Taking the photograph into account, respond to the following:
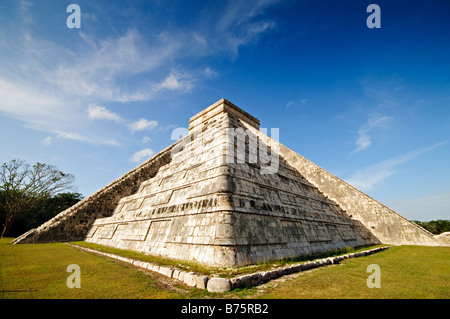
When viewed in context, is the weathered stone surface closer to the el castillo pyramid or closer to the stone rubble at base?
the stone rubble at base

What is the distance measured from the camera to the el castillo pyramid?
6.08m

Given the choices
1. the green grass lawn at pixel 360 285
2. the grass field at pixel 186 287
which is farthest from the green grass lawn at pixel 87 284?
the green grass lawn at pixel 360 285

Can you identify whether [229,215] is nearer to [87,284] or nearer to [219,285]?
[219,285]

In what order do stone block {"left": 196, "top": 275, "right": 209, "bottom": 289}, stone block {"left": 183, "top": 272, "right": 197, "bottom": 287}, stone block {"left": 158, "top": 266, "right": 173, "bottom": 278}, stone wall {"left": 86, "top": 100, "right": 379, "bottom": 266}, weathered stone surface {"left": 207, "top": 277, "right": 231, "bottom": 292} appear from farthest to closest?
stone wall {"left": 86, "top": 100, "right": 379, "bottom": 266}
stone block {"left": 158, "top": 266, "right": 173, "bottom": 278}
stone block {"left": 183, "top": 272, "right": 197, "bottom": 287}
stone block {"left": 196, "top": 275, "right": 209, "bottom": 289}
weathered stone surface {"left": 207, "top": 277, "right": 231, "bottom": 292}

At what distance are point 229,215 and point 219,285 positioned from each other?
2300 mm

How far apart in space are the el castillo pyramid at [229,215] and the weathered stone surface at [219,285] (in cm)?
129

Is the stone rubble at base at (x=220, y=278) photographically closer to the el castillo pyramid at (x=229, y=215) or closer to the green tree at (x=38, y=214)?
the el castillo pyramid at (x=229, y=215)

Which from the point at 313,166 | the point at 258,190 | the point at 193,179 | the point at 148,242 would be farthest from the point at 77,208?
the point at 313,166

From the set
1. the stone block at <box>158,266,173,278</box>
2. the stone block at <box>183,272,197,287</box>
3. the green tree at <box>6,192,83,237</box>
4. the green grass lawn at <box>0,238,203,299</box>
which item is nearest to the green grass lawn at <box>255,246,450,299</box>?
the stone block at <box>183,272,197,287</box>

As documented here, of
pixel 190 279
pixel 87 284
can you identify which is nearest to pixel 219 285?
pixel 190 279

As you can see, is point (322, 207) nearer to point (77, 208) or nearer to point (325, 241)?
point (325, 241)

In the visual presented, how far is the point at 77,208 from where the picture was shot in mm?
14422

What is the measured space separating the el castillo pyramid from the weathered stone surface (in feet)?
4.24

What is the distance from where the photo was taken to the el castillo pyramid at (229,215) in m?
6.08
